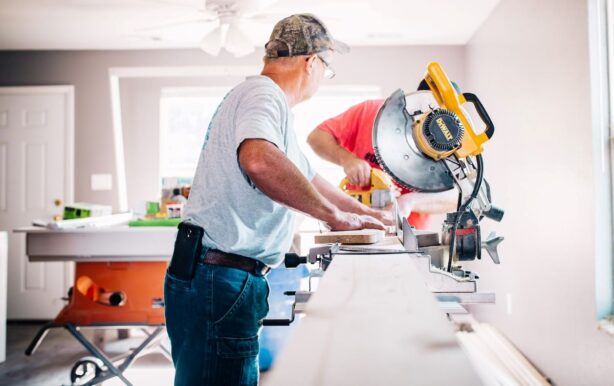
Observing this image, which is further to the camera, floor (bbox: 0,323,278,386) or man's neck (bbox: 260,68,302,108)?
floor (bbox: 0,323,278,386)

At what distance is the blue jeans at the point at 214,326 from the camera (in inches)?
50.2

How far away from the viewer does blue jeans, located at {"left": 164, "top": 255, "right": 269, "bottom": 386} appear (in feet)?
4.18

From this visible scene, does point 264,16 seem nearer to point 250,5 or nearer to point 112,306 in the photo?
point 250,5

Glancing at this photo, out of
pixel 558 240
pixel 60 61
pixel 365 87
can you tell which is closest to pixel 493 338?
pixel 558 240

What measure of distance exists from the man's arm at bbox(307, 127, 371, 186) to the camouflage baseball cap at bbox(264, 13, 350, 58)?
0.46m

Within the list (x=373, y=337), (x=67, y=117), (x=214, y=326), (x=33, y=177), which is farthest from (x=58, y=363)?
(x=373, y=337)

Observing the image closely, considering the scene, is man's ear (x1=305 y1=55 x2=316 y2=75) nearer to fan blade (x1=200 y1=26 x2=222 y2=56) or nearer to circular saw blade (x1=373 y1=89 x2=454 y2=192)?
circular saw blade (x1=373 y1=89 x2=454 y2=192)

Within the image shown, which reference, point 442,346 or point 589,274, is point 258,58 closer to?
point 589,274

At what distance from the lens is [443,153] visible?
1.29 meters

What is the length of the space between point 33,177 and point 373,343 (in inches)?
194

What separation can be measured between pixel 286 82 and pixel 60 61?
4177 millimetres

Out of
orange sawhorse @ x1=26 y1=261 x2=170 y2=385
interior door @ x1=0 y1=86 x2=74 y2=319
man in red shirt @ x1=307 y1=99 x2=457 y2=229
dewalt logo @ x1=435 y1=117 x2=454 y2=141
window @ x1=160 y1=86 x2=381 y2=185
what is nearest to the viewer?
dewalt logo @ x1=435 y1=117 x2=454 y2=141

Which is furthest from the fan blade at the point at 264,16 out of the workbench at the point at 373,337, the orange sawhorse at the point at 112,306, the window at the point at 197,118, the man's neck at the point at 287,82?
the workbench at the point at 373,337

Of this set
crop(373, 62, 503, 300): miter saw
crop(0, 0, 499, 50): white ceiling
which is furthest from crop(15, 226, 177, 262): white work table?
crop(373, 62, 503, 300): miter saw
